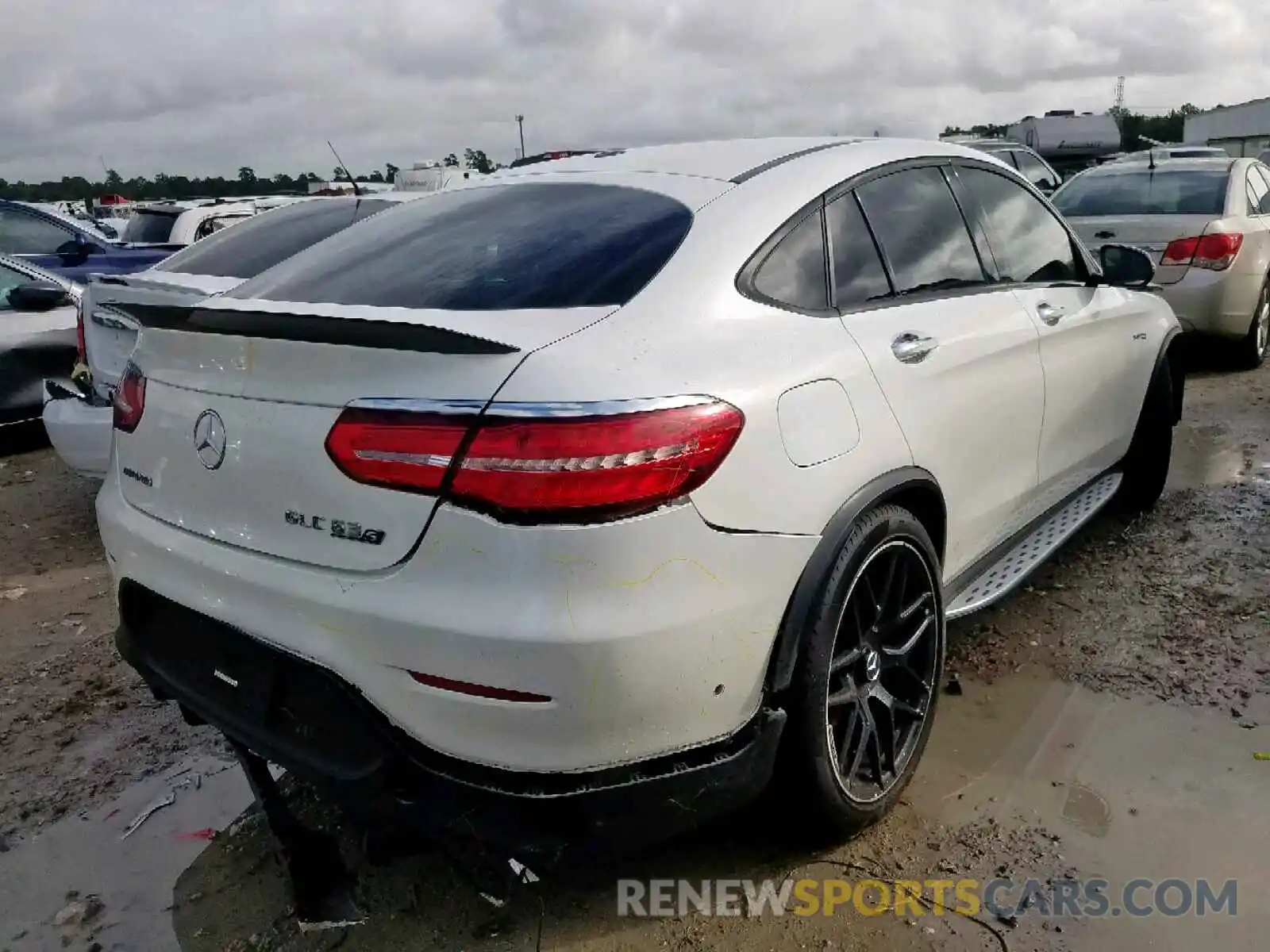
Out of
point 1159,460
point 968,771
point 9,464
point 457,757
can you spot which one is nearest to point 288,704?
point 457,757

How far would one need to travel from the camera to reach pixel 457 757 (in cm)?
199

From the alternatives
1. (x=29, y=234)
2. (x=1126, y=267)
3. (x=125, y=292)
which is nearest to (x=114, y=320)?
(x=125, y=292)

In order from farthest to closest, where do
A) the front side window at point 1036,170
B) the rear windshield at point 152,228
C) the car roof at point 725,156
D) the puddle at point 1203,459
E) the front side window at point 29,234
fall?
the front side window at point 1036,170 < the rear windshield at point 152,228 < the front side window at point 29,234 < the puddle at point 1203,459 < the car roof at point 725,156

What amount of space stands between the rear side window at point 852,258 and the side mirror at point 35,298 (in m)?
5.73

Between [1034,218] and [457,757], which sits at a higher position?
[1034,218]

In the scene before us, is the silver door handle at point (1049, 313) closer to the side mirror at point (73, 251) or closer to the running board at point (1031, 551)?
the running board at point (1031, 551)

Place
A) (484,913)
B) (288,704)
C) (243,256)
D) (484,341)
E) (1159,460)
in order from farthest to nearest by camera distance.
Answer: (243,256) → (1159,460) → (484,913) → (288,704) → (484,341)

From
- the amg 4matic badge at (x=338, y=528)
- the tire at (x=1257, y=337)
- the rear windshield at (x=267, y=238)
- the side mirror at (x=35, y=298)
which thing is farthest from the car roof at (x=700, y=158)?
the tire at (x=1257, y=337)

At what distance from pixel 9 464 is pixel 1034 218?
631cm

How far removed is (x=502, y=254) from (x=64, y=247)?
7.80m

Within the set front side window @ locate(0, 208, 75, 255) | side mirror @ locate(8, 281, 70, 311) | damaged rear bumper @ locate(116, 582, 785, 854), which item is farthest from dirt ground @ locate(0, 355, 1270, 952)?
front side window @ locate(0, 208, 75, 255)

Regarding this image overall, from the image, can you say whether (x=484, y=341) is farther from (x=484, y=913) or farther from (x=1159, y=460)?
(x=1159, y=460)

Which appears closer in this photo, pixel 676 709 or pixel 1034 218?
pixel 676 709

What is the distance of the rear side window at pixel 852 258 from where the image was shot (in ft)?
8.64
